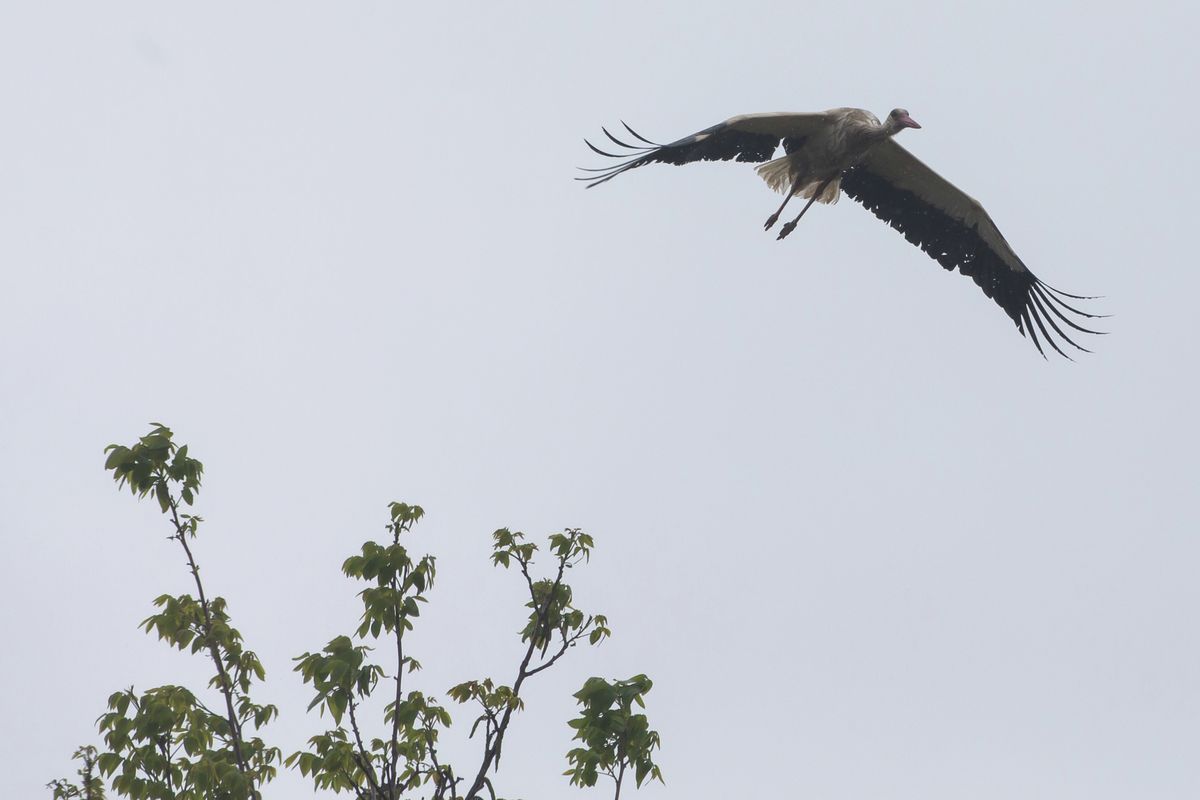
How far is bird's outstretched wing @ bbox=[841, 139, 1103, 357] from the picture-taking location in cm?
1180

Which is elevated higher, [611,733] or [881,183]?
[881,183]

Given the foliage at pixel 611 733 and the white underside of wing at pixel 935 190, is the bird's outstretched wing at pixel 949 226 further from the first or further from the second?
the foliage at pixel 611 733

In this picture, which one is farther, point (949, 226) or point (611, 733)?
point (949, 226)

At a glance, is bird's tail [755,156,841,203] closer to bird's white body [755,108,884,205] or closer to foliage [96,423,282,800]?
bird's white body [755,108,884,205]

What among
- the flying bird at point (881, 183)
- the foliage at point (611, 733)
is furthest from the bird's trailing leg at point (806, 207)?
the foliage at point (611, 733)

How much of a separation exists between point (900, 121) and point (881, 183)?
1.06 metres

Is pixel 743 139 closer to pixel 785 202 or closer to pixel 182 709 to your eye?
pixel 785 202

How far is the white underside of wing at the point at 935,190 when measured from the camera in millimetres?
11680

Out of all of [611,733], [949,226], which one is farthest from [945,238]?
[611,733]

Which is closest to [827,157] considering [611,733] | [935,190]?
[935,190]

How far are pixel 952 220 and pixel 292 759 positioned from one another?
A: 332 inches

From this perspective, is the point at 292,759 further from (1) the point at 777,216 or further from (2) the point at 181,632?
(1) the point at 777,216

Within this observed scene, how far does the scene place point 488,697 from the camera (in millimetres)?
5855

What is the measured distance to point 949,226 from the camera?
39.8ft
